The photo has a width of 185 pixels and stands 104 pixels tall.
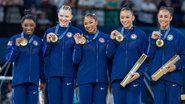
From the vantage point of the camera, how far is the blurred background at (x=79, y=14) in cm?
1512

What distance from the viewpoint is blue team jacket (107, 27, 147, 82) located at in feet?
37.7

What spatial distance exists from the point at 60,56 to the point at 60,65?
0.48 feet

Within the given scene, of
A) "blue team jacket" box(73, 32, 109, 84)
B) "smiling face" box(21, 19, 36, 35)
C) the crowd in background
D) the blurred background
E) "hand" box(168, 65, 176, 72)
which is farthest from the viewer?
the crowd in background

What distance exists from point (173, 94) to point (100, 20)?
516 cm

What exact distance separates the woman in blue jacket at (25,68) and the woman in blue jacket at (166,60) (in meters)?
1.86

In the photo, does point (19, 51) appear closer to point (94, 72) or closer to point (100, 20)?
point (94, 72)

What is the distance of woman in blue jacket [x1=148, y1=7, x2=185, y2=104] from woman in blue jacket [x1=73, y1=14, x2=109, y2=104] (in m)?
0.79

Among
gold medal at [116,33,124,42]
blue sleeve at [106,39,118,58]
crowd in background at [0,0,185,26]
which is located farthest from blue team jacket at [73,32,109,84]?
crowd in background at [0,0,185,26]

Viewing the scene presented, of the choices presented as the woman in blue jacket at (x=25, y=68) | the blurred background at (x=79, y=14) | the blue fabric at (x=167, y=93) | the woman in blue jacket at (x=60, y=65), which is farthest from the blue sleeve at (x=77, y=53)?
the blurred background at (x=79, y=14)

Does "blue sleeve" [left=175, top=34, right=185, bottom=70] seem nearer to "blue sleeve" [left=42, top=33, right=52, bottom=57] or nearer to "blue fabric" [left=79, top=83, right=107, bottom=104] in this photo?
"blue fabric" [left=79, top=83, right=107, bottom=104]

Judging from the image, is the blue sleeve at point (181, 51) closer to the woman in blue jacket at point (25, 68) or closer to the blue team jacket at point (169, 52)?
the blue team jacket at point (169, 52)

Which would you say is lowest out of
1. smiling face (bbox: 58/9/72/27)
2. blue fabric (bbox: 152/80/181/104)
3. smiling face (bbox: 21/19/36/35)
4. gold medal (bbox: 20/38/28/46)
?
blue fabric (bbox: 152/80/181/104)

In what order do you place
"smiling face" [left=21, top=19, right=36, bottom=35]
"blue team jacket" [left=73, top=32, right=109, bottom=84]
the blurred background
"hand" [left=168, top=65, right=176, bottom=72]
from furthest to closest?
the blurred background → "smiling face" [left=21, top=19, right=36, bottom=35] → "blue team jacket" [left=73, top=32, right=109, bottom=84] → "hand" [left=168, top=65, right=176, bottom=72]

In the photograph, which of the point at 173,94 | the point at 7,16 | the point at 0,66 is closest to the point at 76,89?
the point at 173,94
